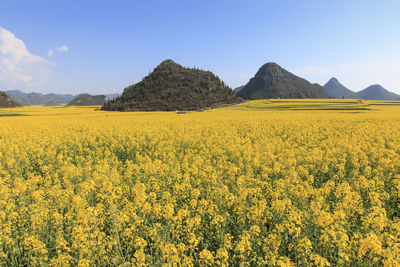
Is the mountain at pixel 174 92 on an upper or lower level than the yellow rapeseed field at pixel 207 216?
upper

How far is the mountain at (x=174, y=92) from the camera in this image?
104 m

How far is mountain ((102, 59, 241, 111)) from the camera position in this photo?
103688 millimetres

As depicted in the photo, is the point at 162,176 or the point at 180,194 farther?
the point at 162,176

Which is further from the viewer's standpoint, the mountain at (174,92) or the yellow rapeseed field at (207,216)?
the mountain at (174,92)

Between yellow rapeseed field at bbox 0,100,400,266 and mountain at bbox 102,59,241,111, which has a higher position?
mountain at bbox 102,59,241,111

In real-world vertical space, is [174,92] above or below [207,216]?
above

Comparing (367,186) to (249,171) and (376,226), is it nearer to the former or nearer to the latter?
(376,226)

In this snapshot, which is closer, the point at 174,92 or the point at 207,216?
the point at 207,216

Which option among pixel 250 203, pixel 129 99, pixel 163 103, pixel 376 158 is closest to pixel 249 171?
pixel 250 203

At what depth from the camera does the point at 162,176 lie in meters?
7.49

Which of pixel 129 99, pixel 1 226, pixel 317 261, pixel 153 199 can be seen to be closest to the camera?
pixel 317 261

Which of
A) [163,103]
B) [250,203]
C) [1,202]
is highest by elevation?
[163,103]

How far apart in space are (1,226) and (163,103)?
10339 cm

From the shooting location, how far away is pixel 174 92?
119 meters
